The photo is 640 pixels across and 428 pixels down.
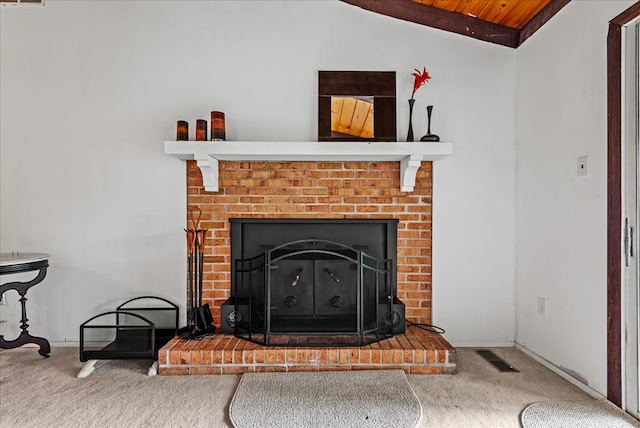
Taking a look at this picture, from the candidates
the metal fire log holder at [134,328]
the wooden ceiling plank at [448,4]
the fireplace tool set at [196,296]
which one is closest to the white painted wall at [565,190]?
the wooden ceiling plank at [448,4]

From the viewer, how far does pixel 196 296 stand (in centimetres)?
259

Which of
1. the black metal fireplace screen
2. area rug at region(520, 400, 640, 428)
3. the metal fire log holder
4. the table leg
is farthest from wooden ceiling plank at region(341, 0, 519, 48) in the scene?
the table leg

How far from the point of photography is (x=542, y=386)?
2.12 meters

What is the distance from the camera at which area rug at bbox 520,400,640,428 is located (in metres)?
1.72

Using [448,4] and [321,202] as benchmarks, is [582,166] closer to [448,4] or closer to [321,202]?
[448,4]

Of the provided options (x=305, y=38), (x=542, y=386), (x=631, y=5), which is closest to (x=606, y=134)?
(x=631, y=5)

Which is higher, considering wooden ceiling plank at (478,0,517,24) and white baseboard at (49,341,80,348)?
wooden ceiling plank at (478,0,517,24)

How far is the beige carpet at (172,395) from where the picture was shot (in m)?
1.77

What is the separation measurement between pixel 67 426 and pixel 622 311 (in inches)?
102

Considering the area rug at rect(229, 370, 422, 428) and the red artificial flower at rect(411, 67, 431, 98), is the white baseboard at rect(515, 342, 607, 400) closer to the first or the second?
the area rug at rect(229, 370, 422, 428)

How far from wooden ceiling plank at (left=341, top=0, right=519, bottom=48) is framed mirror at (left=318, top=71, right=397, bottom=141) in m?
0.44

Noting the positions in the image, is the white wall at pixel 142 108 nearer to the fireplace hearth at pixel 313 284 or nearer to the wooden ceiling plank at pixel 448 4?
the wooden ceiling plank at pixel 448 4

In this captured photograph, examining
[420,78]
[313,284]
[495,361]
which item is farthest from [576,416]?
[420,78]

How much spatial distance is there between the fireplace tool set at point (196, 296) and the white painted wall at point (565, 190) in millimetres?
2129
